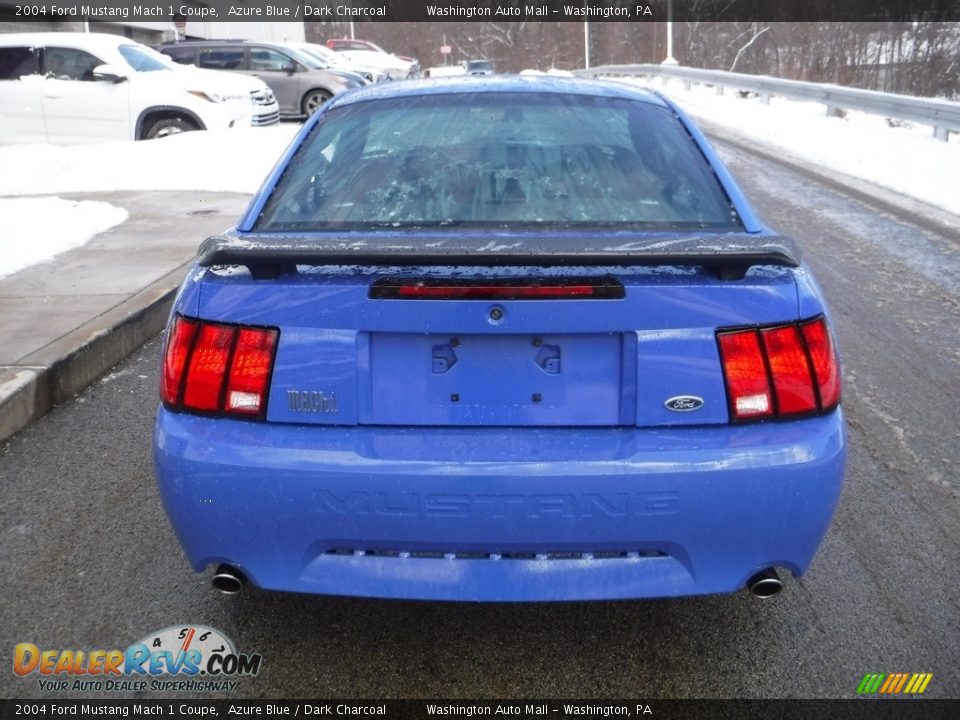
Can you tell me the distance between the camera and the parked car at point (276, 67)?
18922 millimetres

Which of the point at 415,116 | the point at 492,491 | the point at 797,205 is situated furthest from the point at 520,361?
the point at 797,205

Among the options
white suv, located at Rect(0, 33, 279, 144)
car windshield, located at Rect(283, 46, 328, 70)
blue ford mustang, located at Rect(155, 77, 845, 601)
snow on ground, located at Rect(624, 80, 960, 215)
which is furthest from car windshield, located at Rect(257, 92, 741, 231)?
car windshield, located at Rect(283, 46, 328, 70)

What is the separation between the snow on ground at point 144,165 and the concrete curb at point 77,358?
5.50 metres

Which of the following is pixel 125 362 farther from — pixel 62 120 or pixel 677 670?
pixel 62 120

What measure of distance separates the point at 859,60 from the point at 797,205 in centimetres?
2541

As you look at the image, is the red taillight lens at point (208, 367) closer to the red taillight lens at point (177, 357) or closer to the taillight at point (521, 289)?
the red taillight lens at point (177, 357)

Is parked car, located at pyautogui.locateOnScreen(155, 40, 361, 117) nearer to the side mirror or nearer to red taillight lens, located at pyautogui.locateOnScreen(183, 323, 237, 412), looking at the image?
the side mirror

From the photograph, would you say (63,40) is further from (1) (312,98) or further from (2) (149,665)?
(2) (149,665)

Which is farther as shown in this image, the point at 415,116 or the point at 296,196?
the point at 415,116

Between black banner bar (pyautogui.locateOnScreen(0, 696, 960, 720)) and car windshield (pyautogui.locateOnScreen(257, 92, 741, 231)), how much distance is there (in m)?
1.38

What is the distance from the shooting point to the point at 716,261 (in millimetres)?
2232

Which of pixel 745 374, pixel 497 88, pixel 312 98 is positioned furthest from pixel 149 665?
pixel 312 98

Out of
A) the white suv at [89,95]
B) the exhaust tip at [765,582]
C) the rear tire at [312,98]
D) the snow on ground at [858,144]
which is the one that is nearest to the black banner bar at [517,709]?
the exhaust tip at [765,582]

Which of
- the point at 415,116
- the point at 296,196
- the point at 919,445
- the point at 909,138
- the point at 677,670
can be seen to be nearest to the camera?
the point at 677,670
